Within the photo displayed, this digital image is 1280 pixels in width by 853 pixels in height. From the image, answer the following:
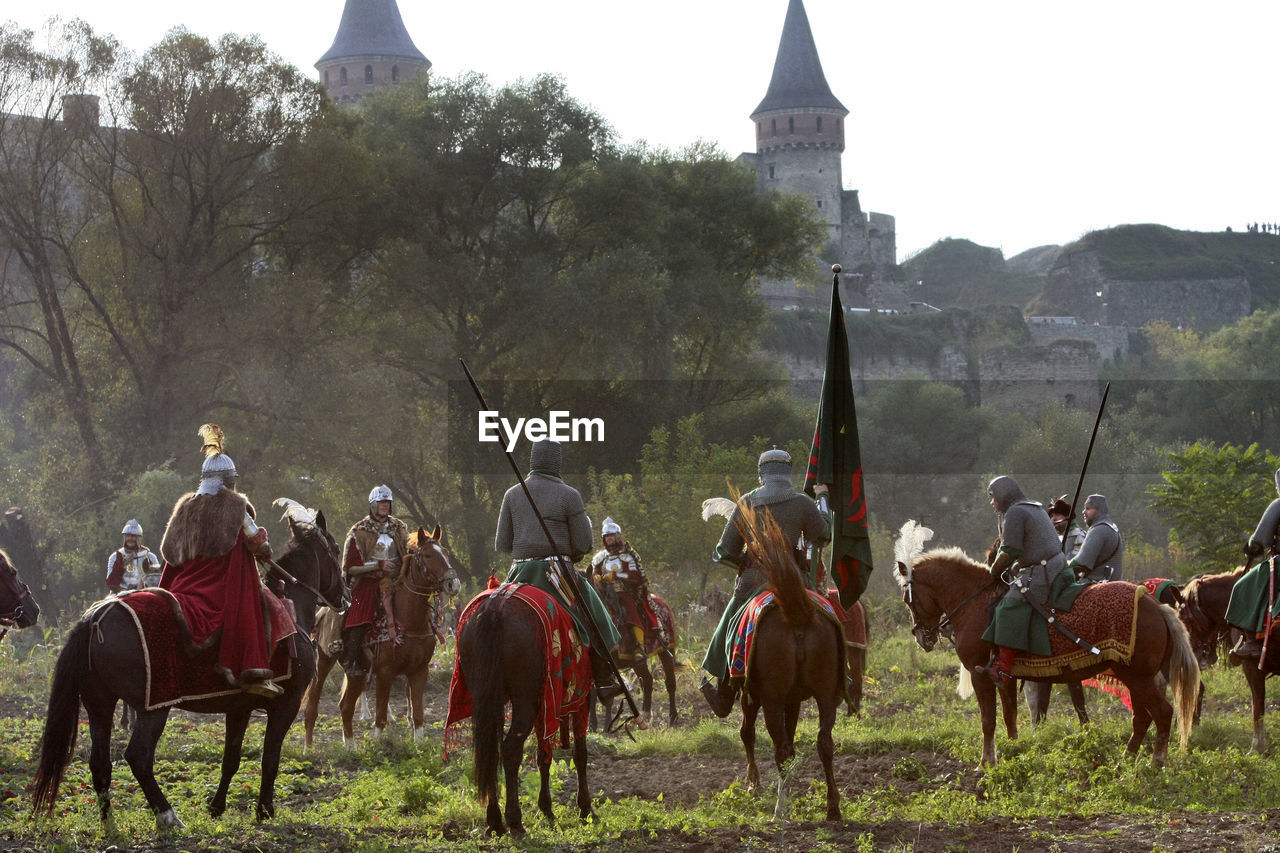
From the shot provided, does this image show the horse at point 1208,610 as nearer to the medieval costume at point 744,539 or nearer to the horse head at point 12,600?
the medieval costume at point 744,539

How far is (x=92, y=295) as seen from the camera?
28.7m

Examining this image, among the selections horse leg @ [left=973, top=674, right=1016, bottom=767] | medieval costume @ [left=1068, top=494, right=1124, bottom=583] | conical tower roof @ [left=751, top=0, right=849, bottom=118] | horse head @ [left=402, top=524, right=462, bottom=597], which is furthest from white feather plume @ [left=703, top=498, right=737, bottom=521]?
conical tower roof @ [left=751, top=0, right=849, bottom=118]

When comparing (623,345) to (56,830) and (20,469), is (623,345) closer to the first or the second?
(20,469)

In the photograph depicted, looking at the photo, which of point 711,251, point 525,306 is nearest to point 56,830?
point 525,306

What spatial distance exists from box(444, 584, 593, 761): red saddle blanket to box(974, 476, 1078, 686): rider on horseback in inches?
118

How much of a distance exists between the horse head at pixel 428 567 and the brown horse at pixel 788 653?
3.77m

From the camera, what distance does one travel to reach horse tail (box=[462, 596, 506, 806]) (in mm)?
7820

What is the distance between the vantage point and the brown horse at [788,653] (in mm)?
8117

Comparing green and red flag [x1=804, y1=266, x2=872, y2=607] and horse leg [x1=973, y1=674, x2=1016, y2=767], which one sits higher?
green and red flag [x1=804, y1=266, x2=872, y2=607]

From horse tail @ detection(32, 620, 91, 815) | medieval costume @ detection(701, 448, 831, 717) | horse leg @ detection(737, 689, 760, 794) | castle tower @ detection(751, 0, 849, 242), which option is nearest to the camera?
horse tail @ detection(32, 620, 91, 815)

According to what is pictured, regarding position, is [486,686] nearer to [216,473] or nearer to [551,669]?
[551,669]

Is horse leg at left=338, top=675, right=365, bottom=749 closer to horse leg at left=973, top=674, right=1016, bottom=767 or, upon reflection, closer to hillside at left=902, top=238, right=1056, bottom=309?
horse leg at left=973, top=674, right=1016, bottom=767

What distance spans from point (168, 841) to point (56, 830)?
30.3 inches

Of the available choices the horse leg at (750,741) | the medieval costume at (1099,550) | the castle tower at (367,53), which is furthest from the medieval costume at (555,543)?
the castle tower at (367,53)
